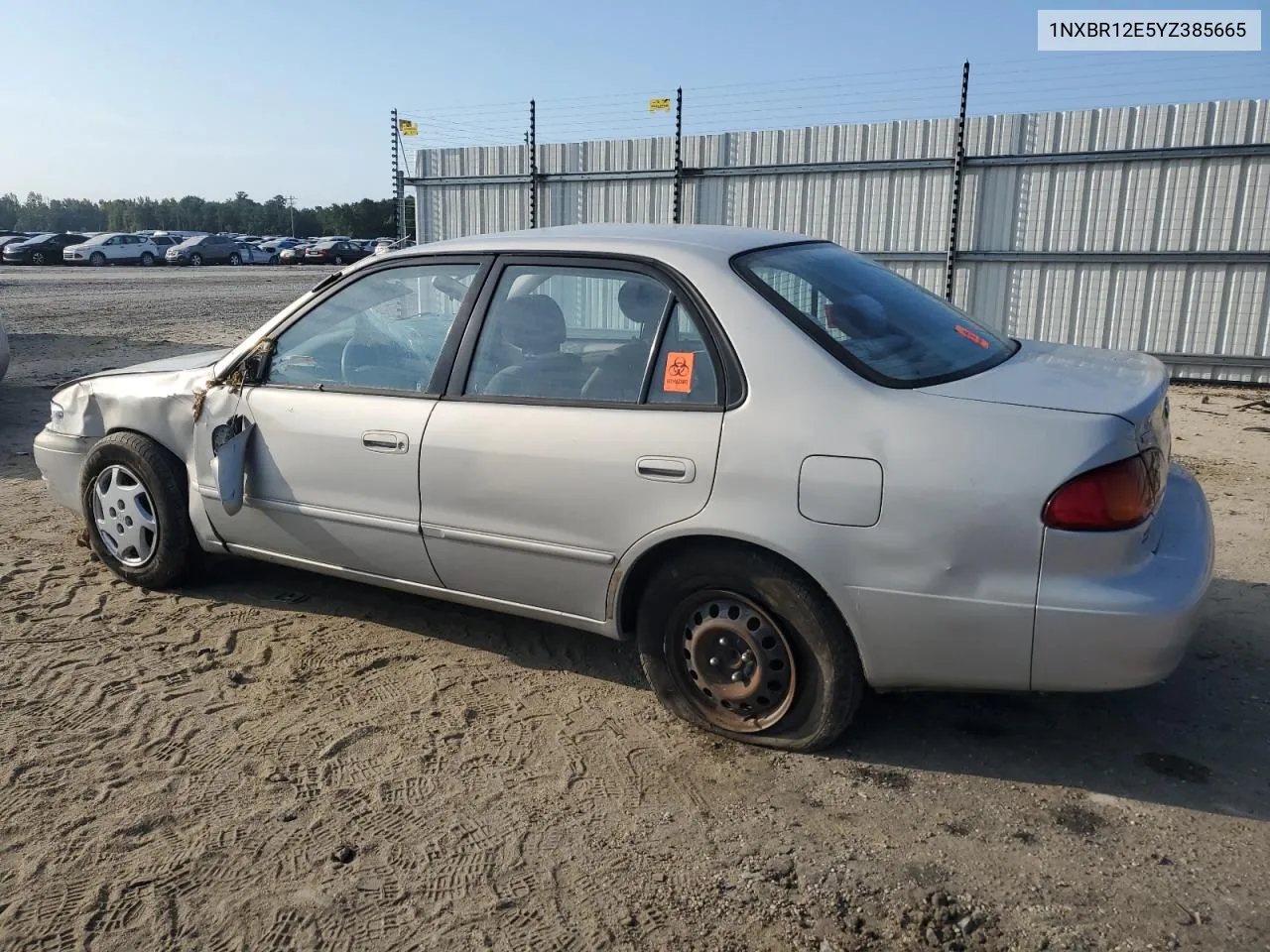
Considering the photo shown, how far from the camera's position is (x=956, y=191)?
11.4 m

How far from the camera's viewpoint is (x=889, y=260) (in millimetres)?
12016

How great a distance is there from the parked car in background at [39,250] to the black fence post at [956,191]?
40.0 meters

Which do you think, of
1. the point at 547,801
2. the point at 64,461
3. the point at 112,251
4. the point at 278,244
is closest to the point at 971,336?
the point at 547,801

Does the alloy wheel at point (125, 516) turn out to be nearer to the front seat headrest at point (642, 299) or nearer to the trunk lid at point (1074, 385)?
the front seat headrest at point (642, 299)

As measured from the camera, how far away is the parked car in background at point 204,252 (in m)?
42.5

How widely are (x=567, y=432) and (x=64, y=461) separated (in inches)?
118

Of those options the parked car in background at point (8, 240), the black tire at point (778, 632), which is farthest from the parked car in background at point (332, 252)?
the black tire at point (778, 632)

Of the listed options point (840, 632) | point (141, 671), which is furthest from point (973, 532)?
point (141, 671)

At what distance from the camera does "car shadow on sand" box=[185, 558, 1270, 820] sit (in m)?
3.26

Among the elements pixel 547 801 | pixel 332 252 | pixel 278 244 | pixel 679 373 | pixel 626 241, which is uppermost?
pixel 278 244

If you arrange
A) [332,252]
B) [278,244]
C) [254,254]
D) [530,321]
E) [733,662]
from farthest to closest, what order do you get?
1. [278,244]
2. [332,252]
3. [254,254]
4. [530,321]
5. [733,662]

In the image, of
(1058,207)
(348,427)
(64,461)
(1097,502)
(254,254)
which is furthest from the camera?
(254,254)

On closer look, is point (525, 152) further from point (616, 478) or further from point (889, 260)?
point (616, 478)

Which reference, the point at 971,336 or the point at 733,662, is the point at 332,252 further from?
the point at 733,662
